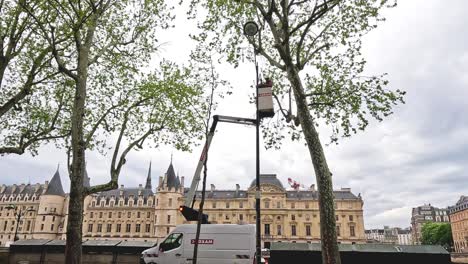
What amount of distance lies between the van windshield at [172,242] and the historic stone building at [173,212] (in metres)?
74.4

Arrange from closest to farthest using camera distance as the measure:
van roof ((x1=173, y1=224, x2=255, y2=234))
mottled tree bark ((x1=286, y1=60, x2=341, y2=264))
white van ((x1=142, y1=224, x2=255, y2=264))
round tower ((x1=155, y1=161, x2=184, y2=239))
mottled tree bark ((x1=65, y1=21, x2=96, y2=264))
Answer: mottled tree bark ((x1=286, y1=60, x2=341, y2=264)) → mottled tree bark ((x1=65, y1=21, x2=96, y2=264)) → white van ((x1=142, y1=224, x2=255, y2=264)) → van roof ((x1=173, y1=224, x2=255, y2=234)) → round tower ((x1=155, y1=161, x2=184, y2=239))

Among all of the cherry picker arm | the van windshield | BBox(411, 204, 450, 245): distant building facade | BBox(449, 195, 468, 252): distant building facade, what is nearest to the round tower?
the van windshield

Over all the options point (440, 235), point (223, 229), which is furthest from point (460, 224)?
point (223, 229)

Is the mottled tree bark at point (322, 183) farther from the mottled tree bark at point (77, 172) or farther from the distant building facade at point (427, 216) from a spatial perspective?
the distant building facade at point (427, 216)

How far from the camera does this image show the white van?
14.8 m

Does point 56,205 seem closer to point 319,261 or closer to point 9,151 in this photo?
point 9,151

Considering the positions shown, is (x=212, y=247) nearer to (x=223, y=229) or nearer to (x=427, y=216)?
(x=223, y=229)

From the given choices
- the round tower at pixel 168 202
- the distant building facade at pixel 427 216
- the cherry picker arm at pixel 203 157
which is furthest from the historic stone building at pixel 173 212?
the distant building facade at pixel 427 216

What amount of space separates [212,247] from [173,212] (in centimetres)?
7960

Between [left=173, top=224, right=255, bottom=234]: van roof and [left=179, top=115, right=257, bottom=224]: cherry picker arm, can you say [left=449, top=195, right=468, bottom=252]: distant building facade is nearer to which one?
[left=173, top=224, right=255, bottom=234]: van roof

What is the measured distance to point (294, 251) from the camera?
17.3 metres

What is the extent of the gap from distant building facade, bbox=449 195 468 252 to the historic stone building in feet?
118

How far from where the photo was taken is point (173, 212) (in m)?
90.9

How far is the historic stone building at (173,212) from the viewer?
86938 millimetres
